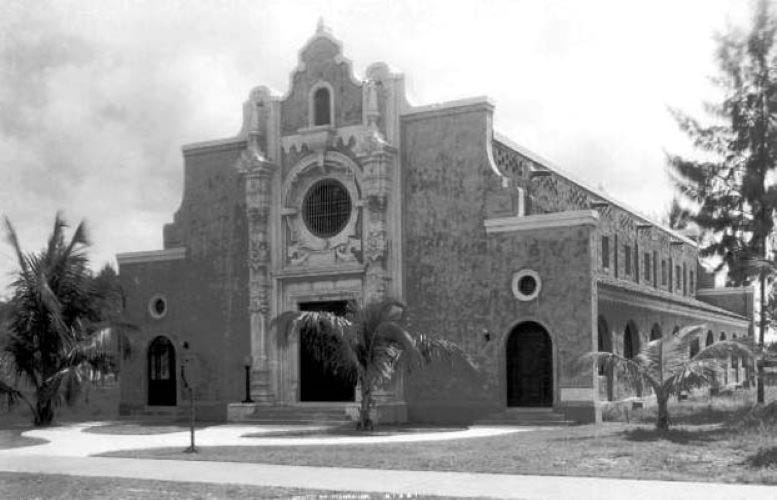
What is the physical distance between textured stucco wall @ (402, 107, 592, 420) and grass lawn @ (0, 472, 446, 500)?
14468mm

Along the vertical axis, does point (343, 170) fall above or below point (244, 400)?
above

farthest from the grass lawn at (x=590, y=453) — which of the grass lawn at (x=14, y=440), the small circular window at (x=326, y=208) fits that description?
the small circular window at (x=326, y=208)

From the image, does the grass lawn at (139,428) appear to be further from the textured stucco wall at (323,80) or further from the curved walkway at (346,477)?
the textured stucco wall at (323,80)

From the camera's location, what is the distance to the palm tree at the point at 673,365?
2209 centimetres

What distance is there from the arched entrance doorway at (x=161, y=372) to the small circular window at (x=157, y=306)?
2.75 ft

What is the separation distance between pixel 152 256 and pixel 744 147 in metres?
19.9

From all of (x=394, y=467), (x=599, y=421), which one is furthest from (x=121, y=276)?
(x=394, y=467)

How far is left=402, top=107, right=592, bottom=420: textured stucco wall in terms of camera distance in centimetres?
2777

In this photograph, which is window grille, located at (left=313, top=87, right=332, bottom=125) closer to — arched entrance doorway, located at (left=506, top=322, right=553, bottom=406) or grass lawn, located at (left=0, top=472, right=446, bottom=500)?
arched entrance doorway, located at (left=506, top=322, right=553, bottom=406)

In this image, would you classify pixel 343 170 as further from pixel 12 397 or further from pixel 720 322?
pixel 720 322

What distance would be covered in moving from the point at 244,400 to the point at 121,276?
7.05 meters

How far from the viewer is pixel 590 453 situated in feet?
59.7

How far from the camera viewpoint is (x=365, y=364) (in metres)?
26.7

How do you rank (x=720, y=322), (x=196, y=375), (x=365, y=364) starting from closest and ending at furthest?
(x=365, y=364), (x=196, y=375), (x=720, y=322)
